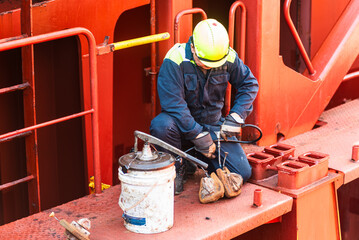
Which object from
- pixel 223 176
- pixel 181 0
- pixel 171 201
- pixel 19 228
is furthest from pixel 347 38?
pixel 19 228

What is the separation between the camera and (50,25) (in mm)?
3871

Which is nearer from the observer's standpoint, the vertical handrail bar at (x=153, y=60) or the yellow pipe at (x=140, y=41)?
the yellow pipe at (x=140, y=41)

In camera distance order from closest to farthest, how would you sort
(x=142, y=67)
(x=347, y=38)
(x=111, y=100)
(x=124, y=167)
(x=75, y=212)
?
(x=124, y=167)
(x=75, y=212)
(x=111, y=100)
(x=142, y=67)
(x=347, y=38)

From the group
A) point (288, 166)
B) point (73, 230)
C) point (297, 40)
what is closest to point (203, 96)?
point (288, 166)

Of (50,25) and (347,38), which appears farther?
(347,38)

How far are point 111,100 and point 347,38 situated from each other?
247cm

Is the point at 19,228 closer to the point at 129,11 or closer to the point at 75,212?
the point at 75,212

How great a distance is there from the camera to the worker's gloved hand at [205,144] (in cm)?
400

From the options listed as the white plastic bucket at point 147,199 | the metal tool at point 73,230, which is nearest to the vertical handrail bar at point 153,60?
the white plastic bucket at point 147,199

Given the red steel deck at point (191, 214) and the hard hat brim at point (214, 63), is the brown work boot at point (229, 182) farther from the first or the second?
the hard hat brim at point (214, 63)

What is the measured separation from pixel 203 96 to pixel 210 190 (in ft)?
2.28

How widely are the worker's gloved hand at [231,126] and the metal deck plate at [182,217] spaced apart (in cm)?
41

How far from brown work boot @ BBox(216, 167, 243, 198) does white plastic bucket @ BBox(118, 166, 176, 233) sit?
0.55 meters

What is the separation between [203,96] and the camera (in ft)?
13.5
